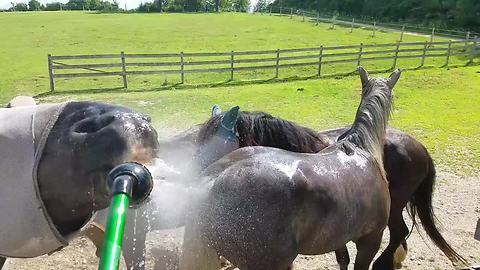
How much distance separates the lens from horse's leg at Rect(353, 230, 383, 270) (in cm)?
316

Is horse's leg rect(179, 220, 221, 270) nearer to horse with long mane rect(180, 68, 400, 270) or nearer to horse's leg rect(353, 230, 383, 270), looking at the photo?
horse with long mane rect(180, 68, 400, 270)

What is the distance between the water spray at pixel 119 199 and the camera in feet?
2.60

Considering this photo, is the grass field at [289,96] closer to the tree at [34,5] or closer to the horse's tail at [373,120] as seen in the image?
the horse's tail at [373,120]

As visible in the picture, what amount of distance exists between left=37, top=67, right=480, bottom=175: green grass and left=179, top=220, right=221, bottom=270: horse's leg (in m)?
5.85

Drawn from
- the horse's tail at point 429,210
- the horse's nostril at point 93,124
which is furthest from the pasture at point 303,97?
the horse's nostril at point 93,124

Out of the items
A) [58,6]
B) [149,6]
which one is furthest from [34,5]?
[149,6]

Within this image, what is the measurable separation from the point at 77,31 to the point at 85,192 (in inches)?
1365

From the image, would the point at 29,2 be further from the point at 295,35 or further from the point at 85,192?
the point at 85,192

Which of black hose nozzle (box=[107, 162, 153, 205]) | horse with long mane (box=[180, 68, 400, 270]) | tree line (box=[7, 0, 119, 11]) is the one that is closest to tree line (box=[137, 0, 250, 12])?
tree line (box=[7, 0, 119, 11])

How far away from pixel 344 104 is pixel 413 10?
4068cm

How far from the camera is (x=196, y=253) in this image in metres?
2.63

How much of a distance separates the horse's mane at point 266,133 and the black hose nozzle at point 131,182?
2491 millimetres

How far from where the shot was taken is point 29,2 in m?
72.9

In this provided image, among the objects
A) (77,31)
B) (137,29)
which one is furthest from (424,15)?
→ (77,31)
